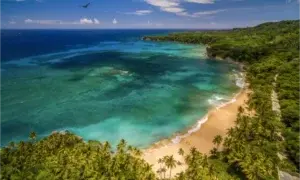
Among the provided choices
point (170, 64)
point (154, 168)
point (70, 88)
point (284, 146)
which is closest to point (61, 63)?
point (70, 88)

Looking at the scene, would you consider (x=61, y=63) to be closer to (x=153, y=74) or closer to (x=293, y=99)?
(x=153, y=74)

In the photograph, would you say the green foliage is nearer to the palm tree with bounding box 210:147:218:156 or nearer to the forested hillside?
the palm tree with bounding box 210:147:218:156

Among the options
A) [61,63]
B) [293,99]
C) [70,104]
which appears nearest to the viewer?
[293,99]

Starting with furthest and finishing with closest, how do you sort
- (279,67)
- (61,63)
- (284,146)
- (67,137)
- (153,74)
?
(61,63) < (153,74) < (279,67) < (284,146) < (67,137)

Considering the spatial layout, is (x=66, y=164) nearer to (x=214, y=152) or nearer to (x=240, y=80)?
(x=214, y=152)

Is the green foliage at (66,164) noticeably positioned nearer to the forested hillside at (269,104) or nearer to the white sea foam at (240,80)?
the forested hillside at (269,104)

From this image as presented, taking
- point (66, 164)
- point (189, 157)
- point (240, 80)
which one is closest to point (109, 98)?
point (189, 157)

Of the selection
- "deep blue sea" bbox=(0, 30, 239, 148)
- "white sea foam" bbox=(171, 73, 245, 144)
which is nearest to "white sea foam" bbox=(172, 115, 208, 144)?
"white sea foam" bbox=(171, 73, 245, 144)
